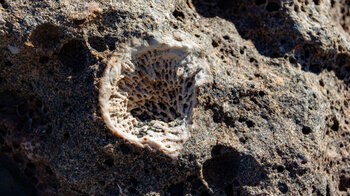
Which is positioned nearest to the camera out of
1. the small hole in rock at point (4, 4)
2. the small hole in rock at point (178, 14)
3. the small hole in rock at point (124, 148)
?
the small hole in rock at point (124, 148)

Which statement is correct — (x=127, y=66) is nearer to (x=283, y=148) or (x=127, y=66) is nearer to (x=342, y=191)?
(x=283, y=148)

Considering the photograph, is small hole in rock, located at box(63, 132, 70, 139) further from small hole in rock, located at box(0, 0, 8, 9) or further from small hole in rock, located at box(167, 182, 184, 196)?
small hole in rock, located at box(0, 0, 8, 9)

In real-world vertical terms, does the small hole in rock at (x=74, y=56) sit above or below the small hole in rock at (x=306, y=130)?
above

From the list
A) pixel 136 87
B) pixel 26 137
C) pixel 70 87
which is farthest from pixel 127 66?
pixel 26 137

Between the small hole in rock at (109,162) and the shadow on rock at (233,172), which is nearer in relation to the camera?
the small hole in rock at (109,162)

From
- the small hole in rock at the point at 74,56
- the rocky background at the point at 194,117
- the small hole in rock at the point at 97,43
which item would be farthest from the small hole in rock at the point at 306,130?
the small hole in rock at the point at 74,56

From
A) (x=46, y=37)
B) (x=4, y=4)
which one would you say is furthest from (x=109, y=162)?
(x=4, y=4)

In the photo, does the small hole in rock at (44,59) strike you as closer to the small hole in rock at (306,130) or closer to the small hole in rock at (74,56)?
the small hole in rock at (74,56)
